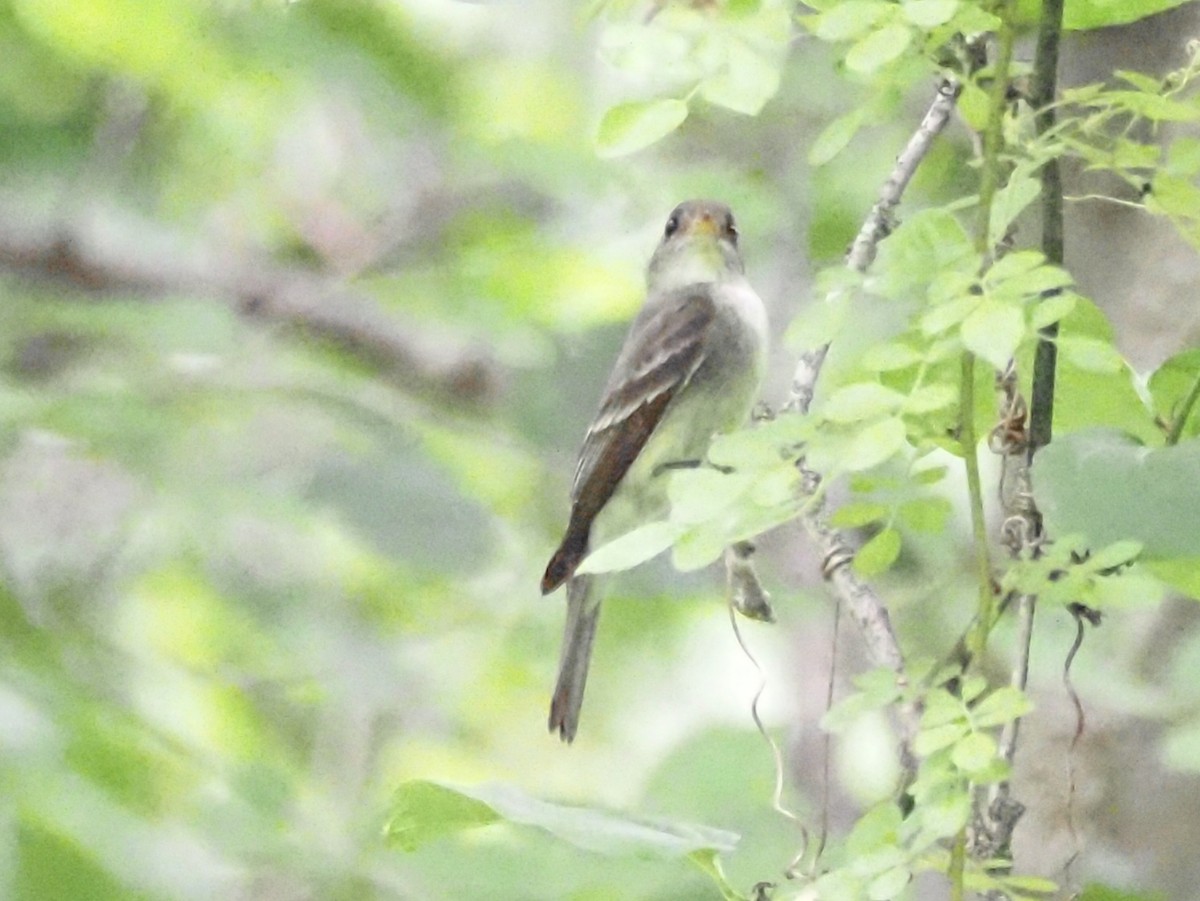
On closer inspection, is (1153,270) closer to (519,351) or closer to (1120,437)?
(519,351)

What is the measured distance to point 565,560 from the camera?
0.99m

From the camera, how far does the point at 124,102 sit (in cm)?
138

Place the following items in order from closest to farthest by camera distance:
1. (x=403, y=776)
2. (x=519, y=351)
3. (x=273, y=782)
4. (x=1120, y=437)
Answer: (x=1120, y=437)
(x=273, y=782)
(x=519, y=351)
(x=403, y=776)

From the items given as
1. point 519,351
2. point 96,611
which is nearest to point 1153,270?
point 519,351

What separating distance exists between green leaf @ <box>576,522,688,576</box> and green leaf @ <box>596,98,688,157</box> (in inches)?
5.5

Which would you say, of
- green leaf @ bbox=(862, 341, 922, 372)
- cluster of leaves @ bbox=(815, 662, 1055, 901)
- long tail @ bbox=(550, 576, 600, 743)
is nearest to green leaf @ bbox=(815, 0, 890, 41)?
green leaf @ bbox=(862, 341, 922, 372)

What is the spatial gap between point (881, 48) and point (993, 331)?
4.1 inches

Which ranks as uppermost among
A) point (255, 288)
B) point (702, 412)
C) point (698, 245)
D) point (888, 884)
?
point (255, 288)

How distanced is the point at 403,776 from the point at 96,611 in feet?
1.33

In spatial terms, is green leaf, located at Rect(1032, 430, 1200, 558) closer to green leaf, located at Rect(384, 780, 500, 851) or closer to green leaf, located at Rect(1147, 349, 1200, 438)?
green leaf, located at Rect(1147, 349, 1200, 438)

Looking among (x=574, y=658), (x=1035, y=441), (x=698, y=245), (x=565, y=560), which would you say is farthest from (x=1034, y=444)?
(x=698, y=245)

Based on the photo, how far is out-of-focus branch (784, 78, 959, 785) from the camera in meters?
0.64

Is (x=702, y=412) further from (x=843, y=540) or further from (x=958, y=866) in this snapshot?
(x=958, y=866)

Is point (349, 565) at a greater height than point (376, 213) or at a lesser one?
lesser
